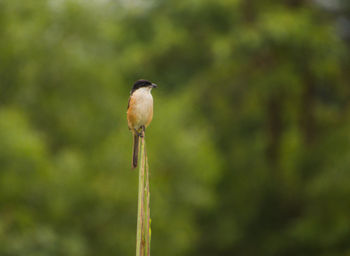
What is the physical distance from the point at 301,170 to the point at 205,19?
435 centimetres

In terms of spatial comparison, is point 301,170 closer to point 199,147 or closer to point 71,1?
point 199,147

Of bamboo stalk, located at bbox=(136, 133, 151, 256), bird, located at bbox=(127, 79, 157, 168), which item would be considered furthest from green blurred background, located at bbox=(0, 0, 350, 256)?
bamboo stalk, located at bbox=(136, 133, 151, 256)

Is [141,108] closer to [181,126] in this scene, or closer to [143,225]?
[143,225]

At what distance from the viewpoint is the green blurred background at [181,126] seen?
486 inches

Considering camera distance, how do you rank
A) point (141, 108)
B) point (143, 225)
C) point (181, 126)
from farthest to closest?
1. point (181, 126)
2. point (141, 108)
3. point (143, 225)

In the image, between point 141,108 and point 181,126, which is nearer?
point 141,108

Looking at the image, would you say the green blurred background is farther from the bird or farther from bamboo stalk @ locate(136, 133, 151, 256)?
bamboo stalk @ locate(136, 133, 151, 256)

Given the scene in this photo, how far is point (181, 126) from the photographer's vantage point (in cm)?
1719

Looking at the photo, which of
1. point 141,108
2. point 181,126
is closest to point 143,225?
point 141,108

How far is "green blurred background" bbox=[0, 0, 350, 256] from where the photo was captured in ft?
40.5

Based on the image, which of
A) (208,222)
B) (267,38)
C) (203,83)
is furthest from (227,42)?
(208,222)

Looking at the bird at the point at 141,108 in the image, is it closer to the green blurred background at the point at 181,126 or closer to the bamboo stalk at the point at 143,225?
the bamboo stalk at the point at 143,225

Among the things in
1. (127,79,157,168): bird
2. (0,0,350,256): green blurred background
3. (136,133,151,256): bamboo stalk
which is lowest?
(136,133,151,256): bamboo stalk

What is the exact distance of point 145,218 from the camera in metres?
1.78
